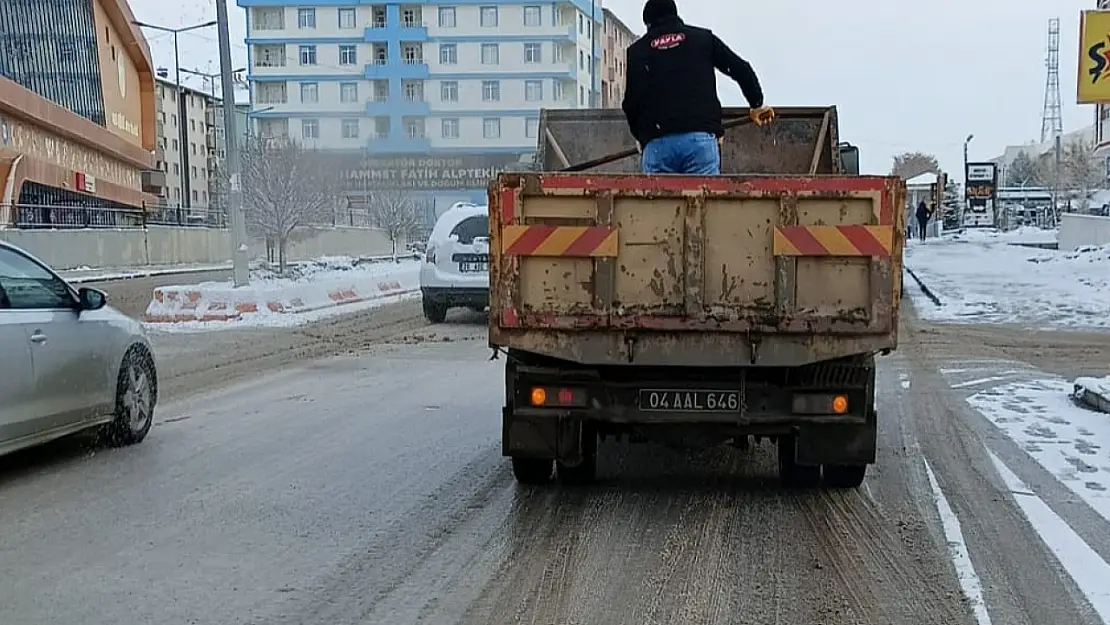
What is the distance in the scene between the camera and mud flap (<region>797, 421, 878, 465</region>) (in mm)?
6500

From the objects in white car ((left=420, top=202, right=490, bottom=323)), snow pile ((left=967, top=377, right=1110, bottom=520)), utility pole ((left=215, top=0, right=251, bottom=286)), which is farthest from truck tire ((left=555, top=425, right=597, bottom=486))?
utility pole ((left=215, top=0, right=251, bottom=286))

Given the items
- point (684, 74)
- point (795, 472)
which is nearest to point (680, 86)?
point (684, 74)

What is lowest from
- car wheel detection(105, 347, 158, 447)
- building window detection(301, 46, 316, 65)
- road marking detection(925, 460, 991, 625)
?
road marking detection(925, 460, 991, 625)

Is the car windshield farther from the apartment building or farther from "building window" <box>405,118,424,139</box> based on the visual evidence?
the apartment building

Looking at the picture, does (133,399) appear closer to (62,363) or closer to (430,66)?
(62,363)

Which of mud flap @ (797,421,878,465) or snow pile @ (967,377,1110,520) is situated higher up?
mud flap @ (797,421,878,465)

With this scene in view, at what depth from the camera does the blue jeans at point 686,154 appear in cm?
736

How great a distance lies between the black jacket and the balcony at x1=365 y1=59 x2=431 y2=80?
68.4 meters

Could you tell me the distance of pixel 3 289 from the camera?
24.6ft

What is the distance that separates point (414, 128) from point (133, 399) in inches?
2557

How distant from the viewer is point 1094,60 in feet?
91.5

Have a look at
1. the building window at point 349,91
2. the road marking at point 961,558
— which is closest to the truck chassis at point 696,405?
the road marking at point 961,558

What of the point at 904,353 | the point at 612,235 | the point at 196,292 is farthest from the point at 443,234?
the point at 612,235

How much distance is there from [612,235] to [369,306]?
16916 mm
